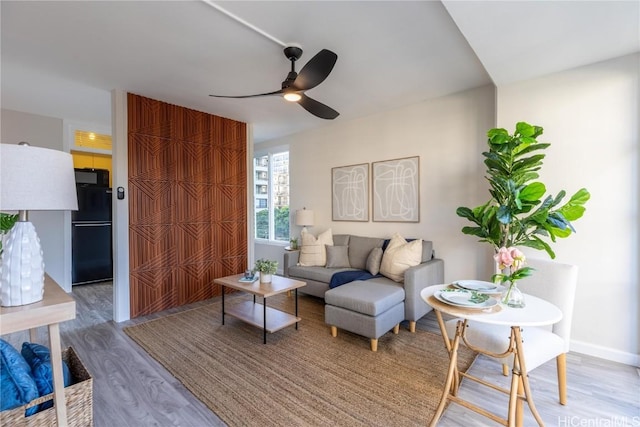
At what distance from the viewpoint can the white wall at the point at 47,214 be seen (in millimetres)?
4121

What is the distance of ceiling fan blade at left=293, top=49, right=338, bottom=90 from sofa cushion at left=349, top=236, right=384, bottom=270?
234 cm

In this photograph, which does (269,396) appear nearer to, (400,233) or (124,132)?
(400,233)

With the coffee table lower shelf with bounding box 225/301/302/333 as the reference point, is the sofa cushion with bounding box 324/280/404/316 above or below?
above

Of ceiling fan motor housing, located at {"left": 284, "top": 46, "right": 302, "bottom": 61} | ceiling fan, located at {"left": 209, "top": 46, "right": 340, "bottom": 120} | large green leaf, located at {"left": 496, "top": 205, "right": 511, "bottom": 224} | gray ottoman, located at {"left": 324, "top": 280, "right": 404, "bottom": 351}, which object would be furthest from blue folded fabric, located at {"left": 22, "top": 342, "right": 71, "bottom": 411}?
large green leaf, located at {"left": 496, "top": 205, "right": 511, "bottom": 224}

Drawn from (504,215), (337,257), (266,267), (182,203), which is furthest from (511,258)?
(182,203)

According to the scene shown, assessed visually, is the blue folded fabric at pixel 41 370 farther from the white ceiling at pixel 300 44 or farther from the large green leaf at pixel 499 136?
the large green leaf at pixel 499 136

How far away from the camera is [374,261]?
3.58 meters

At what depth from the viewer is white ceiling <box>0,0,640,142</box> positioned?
6.18 ft

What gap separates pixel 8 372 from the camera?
49.5 inches

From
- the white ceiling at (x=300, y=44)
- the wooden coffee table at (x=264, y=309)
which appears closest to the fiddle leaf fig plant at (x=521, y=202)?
the white ceiling at (x=300, y=44)

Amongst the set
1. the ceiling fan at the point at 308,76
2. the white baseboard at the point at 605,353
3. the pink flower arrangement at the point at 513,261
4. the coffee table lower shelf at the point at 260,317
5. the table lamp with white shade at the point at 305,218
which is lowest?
the white baseboard at the point at 605,353

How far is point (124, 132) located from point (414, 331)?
3974mm

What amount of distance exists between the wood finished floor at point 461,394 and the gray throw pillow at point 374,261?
103cm

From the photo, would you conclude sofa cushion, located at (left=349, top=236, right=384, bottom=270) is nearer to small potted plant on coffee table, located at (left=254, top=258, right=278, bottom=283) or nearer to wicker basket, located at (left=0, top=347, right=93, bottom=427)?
small potted plant on coffee table, located at (left=254, top=258, right=278, bottom=283)
